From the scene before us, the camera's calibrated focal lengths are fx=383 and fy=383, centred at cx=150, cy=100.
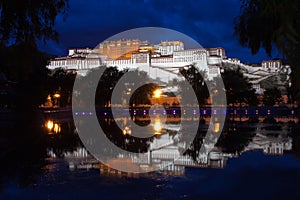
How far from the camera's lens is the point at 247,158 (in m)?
11.9

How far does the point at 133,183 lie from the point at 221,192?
1949 mm

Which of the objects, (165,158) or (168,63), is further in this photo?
(168,63)

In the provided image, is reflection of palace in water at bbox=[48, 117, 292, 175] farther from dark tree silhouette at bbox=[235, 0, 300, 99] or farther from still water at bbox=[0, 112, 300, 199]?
dark tree silhouette at bbox=[235, 0, 300, 99]

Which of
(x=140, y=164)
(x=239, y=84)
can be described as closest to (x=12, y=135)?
(x=140, y=164)

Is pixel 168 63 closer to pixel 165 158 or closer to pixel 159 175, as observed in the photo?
pixel 165 158

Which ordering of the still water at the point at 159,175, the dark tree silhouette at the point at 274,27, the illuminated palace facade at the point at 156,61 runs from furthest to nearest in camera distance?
the illuminated palace facade at the point at 156,61
the still water at the point at 159,175
the dark tree silhouette at the point at 274,27

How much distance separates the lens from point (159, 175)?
30.5ft

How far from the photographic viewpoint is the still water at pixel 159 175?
7500 mm

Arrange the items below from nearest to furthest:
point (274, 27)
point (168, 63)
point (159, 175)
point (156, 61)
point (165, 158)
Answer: point (274, 27)
point (159, 175)
point (165, 158)
point (168, 63)
point (156, 61)

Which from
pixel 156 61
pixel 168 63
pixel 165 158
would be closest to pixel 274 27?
pixel 165 158

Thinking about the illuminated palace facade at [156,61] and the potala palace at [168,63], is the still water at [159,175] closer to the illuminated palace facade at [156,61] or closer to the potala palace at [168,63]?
the potala palace at [168,63]

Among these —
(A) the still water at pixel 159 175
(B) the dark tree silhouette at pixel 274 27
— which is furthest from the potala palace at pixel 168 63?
(B) the dark tree silhouette at pixel 274 27

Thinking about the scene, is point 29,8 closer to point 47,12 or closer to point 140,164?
point 47,12

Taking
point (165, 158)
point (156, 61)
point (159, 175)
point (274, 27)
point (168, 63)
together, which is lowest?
point (159, 175)
